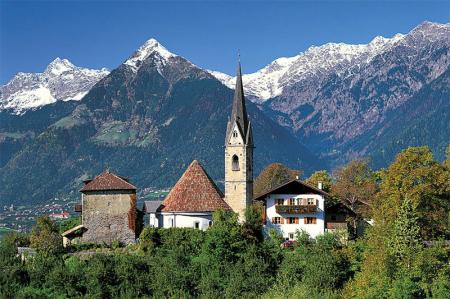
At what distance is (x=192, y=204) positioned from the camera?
74.8 m

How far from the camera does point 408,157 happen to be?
69.9 metres

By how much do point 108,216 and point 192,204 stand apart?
27.4 ft

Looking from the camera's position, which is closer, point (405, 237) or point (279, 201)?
point (405, 237)

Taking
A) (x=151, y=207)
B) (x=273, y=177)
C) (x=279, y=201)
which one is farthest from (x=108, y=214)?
(x=273, y=177)

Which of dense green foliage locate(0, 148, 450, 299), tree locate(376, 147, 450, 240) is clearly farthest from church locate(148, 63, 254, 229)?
tree locate(376, 147, 450, 240)

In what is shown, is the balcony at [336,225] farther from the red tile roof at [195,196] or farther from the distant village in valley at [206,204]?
the red tile roof at [195,196]

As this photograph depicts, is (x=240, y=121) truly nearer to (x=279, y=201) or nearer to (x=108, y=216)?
(x=279, y=201)

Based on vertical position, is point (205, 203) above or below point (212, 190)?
below

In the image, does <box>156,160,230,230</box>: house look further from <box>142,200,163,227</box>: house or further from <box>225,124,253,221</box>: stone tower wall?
<box>225,124,253,221</box>: stone tower wall

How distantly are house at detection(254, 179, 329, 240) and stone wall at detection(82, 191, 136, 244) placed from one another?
14788 mm

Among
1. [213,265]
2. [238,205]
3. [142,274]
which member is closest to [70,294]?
[142,274]

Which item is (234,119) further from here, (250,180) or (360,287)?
(360,287)

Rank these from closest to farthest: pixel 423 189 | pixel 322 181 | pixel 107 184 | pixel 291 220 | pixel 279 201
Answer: pixel 423 189
pixel 107 184
pixel 291 220
pixel 279 201
pixel 322 181

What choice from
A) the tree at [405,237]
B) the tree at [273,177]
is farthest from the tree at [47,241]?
the tree at [273,177]
